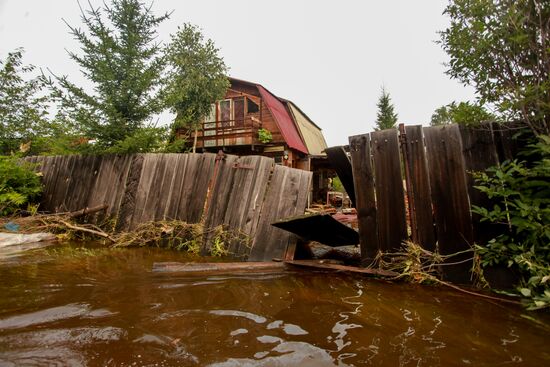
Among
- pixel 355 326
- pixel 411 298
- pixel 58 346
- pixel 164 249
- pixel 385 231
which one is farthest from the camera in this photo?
pixel 164 249

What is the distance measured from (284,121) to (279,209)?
12988 mm

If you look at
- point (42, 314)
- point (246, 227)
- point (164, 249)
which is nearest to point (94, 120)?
point (164, 249)

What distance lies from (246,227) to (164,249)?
1638 millimetres

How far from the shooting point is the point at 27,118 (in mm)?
12211

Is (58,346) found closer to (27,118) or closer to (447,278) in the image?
(447,278)

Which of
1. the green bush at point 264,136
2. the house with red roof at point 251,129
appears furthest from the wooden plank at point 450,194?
the green bush at point 264,136

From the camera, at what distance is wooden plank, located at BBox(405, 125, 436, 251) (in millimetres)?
3096

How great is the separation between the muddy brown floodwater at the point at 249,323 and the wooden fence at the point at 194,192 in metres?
1.21

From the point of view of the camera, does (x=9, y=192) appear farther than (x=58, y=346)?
Yes

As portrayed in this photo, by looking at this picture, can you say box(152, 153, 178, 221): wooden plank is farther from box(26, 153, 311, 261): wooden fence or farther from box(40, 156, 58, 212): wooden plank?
box(40, 156, 58, 212): wooden plank

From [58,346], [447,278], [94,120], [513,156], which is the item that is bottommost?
[58,346]

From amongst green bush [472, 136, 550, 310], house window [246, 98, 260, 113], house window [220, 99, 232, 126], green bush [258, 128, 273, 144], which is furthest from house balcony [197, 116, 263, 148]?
green bush [472, 136, 550, 310]

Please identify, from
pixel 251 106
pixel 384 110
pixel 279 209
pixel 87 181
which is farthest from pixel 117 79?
pixel 384 110

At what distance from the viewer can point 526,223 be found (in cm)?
235
